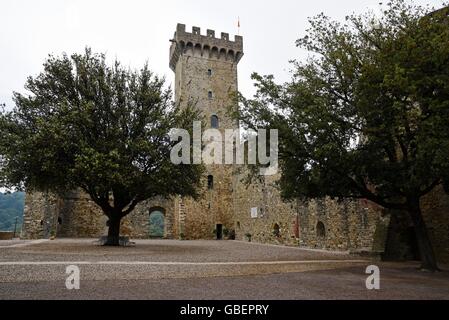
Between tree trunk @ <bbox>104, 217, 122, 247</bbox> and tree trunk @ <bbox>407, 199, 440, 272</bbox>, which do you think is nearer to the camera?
tree trunk @ <bbox>407, 199, 440, 272</bbox>

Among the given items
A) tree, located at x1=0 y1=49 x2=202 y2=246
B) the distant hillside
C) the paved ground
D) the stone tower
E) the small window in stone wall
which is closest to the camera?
the paved ground

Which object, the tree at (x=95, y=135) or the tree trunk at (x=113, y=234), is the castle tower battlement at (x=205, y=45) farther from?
the tree trunk at (x=113, y=234)

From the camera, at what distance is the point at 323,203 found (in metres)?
18.5

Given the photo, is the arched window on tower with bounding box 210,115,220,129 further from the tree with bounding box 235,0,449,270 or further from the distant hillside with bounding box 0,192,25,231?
the distant hillside with bounding box 0,192,25,231

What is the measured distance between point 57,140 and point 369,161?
12382 mm

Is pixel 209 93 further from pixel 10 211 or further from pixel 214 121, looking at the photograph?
→ pixel 10 211

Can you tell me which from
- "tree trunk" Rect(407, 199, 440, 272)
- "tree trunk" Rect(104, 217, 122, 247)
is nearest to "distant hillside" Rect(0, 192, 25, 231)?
"tree trunk" Rect(104, 217, 122, 247)

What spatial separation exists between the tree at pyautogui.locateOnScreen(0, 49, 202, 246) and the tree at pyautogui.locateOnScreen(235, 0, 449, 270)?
6053 mm

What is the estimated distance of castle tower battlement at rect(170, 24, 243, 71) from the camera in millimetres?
34281

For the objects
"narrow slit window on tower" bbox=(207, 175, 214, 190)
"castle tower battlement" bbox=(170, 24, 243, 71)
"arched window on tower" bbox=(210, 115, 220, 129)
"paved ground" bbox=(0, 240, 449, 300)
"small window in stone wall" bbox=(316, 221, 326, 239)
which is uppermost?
"castle tower battlement" bbox=(170, 24, 243, 71)

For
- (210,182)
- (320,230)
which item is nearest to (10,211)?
(210,182)

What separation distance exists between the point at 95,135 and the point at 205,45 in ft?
69.3

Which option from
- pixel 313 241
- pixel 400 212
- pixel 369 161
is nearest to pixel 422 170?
pixel 369 161

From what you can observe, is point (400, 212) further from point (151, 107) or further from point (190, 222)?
point (190, 222)
